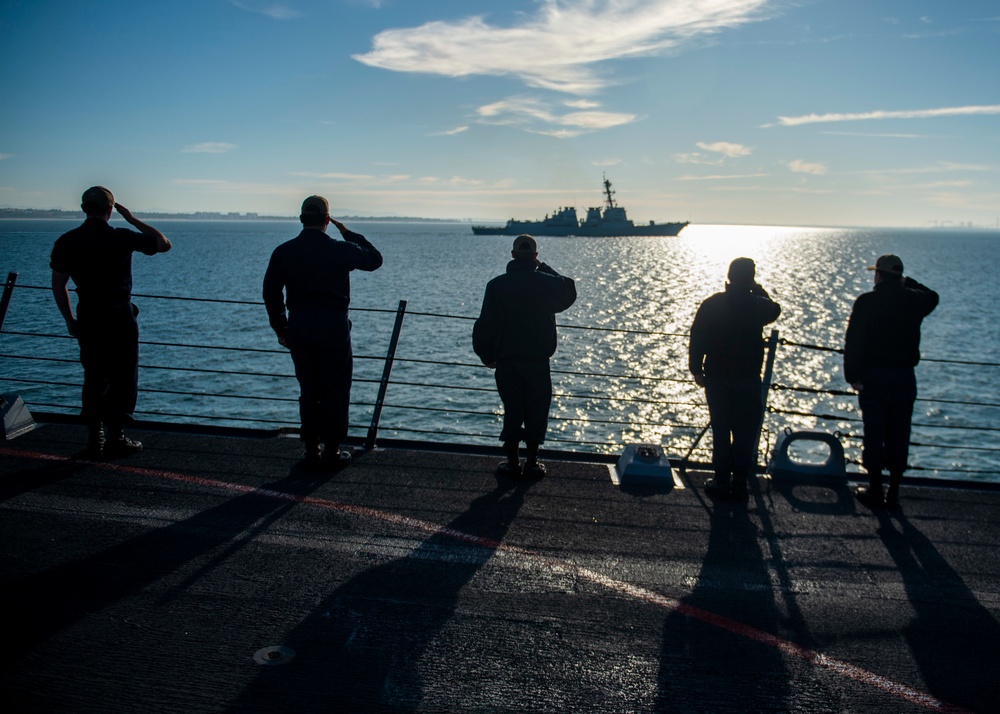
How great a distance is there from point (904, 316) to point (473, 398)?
18.8 meters

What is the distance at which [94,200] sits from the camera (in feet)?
17.7

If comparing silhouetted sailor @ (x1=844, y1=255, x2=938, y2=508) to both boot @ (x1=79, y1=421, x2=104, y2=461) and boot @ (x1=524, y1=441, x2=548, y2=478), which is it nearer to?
boot @ (x1=524, y1=441, x2=548, y2=478)

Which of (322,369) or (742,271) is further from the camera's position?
(322,369)

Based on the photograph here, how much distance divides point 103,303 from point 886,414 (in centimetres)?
602

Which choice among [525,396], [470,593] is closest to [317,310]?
[525,396]

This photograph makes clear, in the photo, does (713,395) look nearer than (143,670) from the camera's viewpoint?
No

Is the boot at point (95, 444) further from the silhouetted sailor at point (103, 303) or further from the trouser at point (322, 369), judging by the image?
the trouser at point (322, 369)

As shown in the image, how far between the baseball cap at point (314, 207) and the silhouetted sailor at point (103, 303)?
101cm

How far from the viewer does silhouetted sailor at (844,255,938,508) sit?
574 centimetres

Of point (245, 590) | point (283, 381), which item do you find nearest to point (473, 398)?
point (283, 381)

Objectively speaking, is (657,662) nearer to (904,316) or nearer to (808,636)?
(808,636)

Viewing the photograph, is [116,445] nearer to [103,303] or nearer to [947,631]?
[103,303]

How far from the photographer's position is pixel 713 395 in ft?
19.2

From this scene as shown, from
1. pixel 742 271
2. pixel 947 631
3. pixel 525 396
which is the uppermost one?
pixel 742 271
